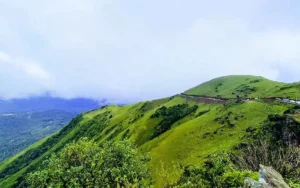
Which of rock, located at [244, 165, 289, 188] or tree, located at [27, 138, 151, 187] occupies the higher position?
rock, located at [244, 165, 289, 188]

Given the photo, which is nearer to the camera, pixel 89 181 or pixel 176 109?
pixel 89 181

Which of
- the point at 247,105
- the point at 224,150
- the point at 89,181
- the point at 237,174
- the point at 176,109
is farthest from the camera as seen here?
the point at 176,109

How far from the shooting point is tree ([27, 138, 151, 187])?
54.2m

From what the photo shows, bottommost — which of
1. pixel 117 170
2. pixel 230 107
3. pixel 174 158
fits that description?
pixel 174 158

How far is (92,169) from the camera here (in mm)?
56781

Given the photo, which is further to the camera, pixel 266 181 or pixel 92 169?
pixel 92 169

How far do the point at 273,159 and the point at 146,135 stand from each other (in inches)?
3915

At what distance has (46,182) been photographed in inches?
2237

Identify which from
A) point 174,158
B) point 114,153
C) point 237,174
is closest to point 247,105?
point 174,158

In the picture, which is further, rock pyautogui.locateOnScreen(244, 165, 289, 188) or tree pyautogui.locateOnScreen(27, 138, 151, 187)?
tree pyautogui.locateOnScreen(27, 138, 151, 187)

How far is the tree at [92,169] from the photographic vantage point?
5416 centimetres

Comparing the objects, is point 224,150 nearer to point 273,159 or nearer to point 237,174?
point 273,159

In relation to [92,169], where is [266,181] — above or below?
above

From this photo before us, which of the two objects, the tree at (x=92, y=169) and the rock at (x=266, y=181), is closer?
the rock at (x=266, y=181)
